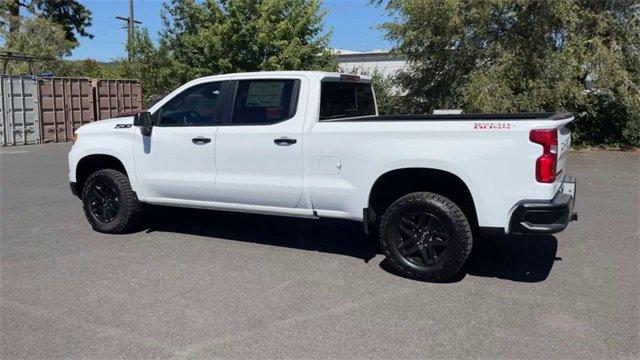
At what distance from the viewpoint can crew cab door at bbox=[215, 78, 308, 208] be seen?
571 cm

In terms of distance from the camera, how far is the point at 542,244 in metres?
6.45

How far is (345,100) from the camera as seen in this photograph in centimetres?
636

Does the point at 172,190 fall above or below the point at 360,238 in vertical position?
above

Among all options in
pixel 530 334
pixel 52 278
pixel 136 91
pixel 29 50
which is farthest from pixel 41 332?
pixel 29 50

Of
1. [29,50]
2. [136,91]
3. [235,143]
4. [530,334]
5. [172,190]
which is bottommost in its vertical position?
[530,334]

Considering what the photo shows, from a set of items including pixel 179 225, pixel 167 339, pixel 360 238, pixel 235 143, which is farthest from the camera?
pixel 179 225

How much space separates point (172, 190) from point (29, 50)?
101 feet

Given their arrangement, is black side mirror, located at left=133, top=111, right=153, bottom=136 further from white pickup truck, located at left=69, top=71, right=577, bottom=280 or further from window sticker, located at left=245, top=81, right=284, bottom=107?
window sticker, located at left=245, top=81, right=284, bottom=107

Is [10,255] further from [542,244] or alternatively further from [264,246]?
[542,244]

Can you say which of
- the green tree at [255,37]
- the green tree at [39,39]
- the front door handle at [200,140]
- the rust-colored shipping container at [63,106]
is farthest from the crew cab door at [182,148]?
the green tree at [39,39]

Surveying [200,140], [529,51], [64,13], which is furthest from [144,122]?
[64,13]

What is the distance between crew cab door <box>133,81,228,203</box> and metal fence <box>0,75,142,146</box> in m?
15.6

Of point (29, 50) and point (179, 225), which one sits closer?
point (179, 225)

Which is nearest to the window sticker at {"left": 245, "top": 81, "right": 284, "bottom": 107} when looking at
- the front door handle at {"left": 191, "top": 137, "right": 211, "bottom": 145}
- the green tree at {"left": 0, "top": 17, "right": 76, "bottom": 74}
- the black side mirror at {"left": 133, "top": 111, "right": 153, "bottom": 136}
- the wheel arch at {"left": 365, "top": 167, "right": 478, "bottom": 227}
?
the front door handle at {"left": 191, "top": 137, "right": 211, "bottom": 145}
